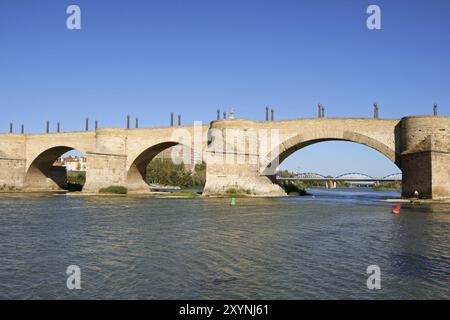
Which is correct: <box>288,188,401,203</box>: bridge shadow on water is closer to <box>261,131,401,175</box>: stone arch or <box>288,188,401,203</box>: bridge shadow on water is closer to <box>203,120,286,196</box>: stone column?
<box>261,131,401,175</box>: stone arch

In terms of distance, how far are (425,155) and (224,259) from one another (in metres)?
29.8

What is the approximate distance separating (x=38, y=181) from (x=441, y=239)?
6473cm

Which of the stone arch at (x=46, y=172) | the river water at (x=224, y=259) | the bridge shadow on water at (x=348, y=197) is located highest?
the stone arch at (x=46, y=172)

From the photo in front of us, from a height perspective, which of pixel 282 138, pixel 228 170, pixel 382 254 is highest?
pixel 282 138

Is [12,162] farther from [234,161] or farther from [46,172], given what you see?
[234,161]

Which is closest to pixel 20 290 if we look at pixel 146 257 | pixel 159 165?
pixel 146 257

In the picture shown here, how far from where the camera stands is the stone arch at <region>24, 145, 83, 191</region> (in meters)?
64.4

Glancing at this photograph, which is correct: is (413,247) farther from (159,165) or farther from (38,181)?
(159,165)

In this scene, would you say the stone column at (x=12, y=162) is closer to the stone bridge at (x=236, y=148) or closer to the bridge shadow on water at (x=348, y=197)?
the stone bridge at (x=236, y=148)

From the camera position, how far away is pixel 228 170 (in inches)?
1837

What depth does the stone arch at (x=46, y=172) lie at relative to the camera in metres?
64.4

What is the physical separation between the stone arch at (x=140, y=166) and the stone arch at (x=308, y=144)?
13.3 meters

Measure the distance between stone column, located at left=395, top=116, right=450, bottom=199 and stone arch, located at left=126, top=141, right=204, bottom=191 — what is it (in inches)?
1090

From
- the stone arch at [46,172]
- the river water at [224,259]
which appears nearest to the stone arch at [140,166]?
the stone arch at [46,172]
